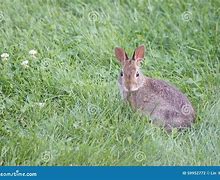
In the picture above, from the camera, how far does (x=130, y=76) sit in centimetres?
440

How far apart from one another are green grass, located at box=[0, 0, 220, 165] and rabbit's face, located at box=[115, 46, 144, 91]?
0.14m

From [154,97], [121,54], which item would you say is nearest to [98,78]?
[121,54]

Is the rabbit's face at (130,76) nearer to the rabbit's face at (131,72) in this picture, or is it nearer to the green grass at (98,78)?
the rabbit's face at (131,72)

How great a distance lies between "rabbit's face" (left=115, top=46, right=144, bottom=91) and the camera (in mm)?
4398

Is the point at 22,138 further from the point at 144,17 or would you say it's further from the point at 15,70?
the point at 144,17

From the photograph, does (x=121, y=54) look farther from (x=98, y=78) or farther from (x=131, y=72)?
(x=98, y=78)

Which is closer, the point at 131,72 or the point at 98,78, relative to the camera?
the point at 131,72

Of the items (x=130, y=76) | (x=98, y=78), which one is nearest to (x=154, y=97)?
(x=130, y=76)

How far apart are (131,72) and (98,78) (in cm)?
46

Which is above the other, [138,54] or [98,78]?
[138,54]

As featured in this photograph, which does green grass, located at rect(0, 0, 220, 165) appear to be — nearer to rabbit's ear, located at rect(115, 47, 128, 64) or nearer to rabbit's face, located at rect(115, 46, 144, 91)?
rabbit's face, located at rect(115, 46, 144, 91)

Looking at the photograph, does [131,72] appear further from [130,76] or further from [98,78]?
[98,78]

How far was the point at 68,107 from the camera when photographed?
14.9 feet

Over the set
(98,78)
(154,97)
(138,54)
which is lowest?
(154,97)
